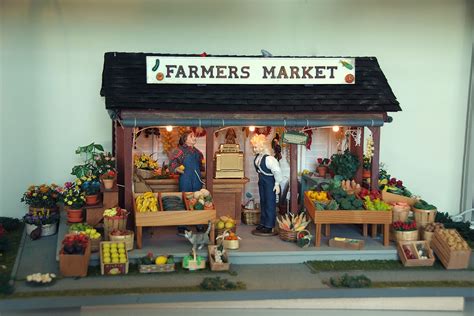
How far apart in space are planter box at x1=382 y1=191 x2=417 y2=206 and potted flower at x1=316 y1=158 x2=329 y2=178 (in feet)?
6.15

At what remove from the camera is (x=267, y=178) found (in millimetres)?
12047

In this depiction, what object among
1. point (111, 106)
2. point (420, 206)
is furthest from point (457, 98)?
point (111, 106)

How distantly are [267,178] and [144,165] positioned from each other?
291cm

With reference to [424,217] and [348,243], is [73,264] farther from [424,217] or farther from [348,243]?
[424,217]

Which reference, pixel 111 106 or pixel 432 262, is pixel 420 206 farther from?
pixel 111 106

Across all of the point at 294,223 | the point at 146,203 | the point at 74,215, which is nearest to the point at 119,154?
the point at 74,215

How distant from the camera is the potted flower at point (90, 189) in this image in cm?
1202

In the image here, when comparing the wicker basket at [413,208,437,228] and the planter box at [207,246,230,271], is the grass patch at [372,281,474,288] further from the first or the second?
the planter box at [207,246,230,271]

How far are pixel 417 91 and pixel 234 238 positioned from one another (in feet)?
23.2

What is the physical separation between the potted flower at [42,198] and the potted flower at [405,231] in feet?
23.6

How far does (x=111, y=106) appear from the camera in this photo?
36.3 ft

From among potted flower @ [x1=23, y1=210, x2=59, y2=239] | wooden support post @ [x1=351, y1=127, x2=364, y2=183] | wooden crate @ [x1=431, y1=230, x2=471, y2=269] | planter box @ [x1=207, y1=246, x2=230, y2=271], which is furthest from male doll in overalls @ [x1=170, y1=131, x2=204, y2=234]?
wooden crate @ [x1=431, y1=230, x2=471, y2=269]

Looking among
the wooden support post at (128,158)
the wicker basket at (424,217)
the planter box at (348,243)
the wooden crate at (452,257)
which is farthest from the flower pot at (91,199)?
the wooden crate at (452,257)

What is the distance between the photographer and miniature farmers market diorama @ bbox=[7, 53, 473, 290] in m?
10.9
